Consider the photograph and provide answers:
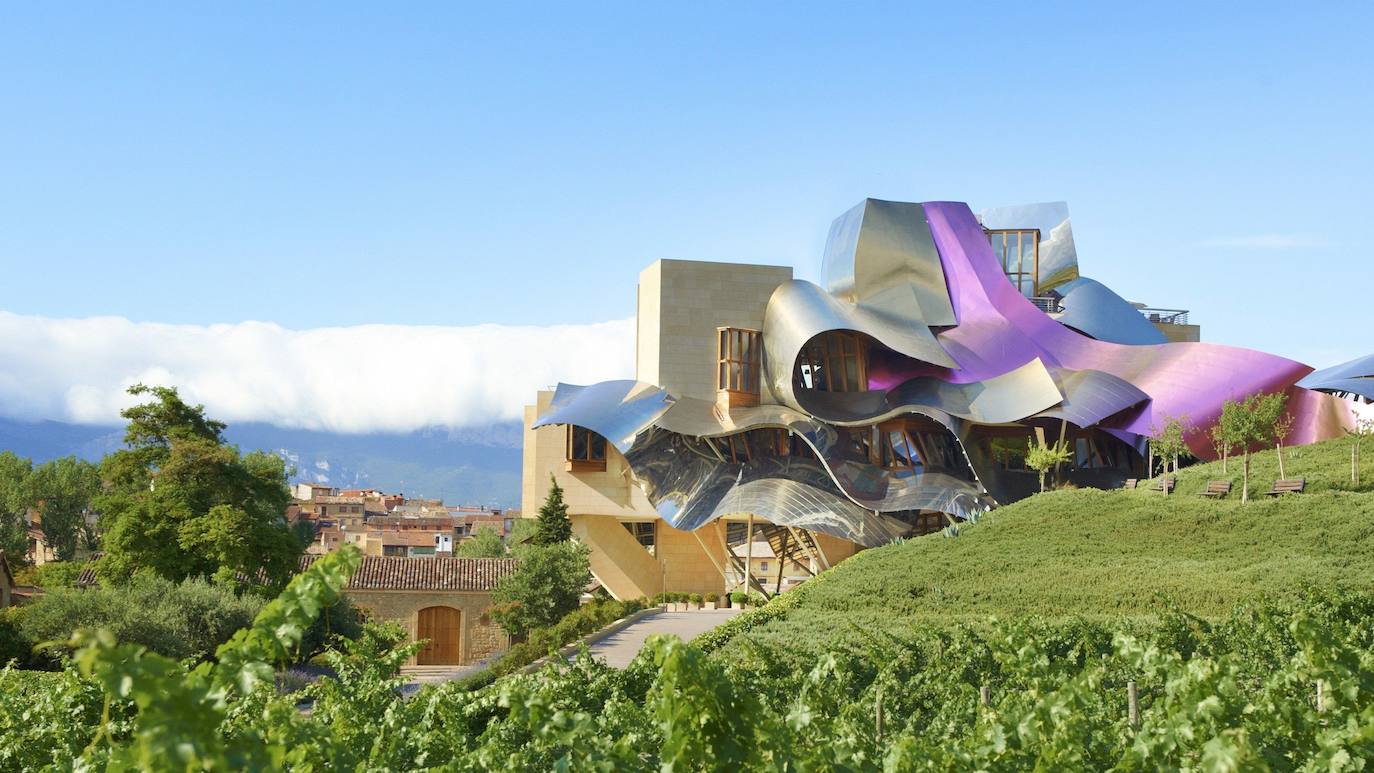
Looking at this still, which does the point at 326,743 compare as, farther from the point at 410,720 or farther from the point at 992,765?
the point at 410,720

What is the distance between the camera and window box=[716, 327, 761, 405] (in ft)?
148

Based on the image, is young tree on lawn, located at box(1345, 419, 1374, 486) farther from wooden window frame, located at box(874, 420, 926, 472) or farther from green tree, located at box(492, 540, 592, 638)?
green tree, located at box(492, 540, 592, 638)

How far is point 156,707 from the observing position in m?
3.85

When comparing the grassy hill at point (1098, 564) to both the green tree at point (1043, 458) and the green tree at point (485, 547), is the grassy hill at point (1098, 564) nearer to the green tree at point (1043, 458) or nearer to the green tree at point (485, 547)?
the green tree at point (1043, 458)

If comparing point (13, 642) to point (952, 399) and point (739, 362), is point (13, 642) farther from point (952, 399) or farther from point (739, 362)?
point (952, 399)

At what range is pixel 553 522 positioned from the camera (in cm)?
4425

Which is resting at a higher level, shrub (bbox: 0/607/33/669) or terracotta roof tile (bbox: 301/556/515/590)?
terracotta roof tile (bbox: 301/556/515/590)

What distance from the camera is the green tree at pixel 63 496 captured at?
6284 centimetres

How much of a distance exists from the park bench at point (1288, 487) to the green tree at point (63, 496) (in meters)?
52.0

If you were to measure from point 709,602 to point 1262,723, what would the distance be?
1482 inches

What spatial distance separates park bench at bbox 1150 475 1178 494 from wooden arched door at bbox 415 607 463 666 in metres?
19.6

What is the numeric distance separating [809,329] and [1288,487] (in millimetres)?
16798

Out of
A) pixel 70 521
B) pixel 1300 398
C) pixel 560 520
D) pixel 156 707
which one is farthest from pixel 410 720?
pixel 70 521

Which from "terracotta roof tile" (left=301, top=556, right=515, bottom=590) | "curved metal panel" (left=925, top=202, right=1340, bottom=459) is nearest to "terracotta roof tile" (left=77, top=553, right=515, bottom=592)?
"terracotta roof tile" (left=301, top=556, right=515, bottom=590)
